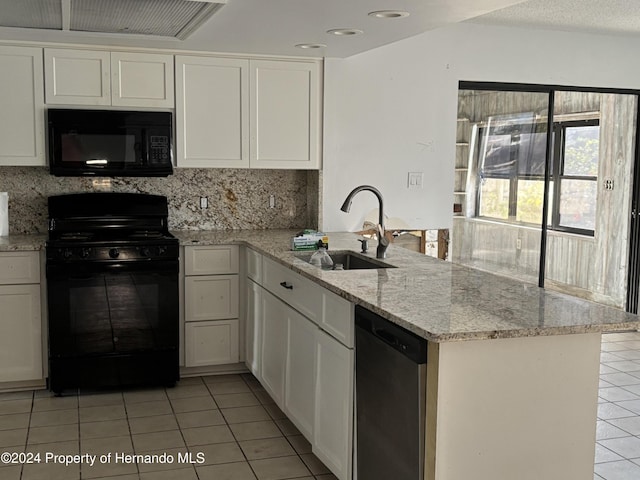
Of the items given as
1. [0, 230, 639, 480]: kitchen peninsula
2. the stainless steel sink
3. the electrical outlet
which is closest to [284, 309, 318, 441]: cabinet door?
the stainless steel sink

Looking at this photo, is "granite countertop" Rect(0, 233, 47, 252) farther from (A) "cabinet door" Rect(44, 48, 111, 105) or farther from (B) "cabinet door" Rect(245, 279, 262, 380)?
(B) "cabinet door" Rect(245, 279, 262, 380)

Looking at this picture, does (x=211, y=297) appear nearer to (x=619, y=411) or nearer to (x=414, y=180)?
(x=414, y=180)

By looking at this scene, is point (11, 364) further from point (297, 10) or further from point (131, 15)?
point (297, 10)

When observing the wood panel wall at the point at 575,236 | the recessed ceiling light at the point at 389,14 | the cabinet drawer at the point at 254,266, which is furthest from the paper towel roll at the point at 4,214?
the wood panel wall at the point at 575,236

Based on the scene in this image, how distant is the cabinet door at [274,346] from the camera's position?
3.80 m

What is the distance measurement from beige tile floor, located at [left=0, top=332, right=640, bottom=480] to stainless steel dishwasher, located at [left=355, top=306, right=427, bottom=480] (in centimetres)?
66

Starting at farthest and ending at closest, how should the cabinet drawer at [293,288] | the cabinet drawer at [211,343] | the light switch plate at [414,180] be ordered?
1. the light switch plate at [414,180]
2. the cabinet drawer at [211,343]
3. the cabinet drawer at [293,288]

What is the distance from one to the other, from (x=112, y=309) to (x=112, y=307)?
13 millimetres

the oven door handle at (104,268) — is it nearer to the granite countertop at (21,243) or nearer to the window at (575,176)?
the granite countertop at (21,243)

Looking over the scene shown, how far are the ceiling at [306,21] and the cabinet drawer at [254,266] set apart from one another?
123cm

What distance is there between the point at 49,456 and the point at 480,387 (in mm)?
2144

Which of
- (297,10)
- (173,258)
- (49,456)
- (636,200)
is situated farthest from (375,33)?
(636,200)

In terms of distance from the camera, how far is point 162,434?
147 inches

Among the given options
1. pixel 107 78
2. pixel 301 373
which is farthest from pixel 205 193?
pixel 301 373
